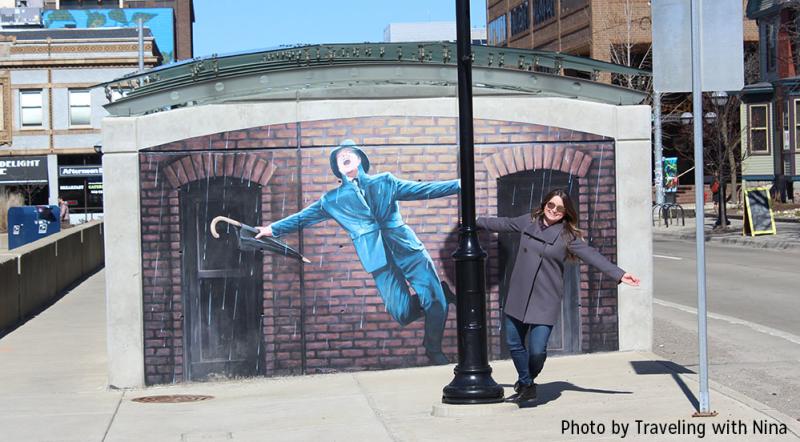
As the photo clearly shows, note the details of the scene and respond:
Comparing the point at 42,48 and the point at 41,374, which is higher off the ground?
the point at 42,48

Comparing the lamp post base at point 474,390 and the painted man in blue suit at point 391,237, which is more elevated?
the painted man in blue suit at point 391,237

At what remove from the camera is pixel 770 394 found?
9195 mm

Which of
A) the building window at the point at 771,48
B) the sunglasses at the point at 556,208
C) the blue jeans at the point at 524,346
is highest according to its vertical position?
the building window at the point at 771,48

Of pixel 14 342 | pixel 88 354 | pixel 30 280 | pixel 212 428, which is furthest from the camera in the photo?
pixel 30 280

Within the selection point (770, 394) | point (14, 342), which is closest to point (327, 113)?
point (770, 394)

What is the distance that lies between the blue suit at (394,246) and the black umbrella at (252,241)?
180 millimetres

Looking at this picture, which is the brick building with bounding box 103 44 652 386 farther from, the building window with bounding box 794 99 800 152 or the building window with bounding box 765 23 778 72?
the building window with bounding box 765 23 778 72

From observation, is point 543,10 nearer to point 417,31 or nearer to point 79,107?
point 79,107

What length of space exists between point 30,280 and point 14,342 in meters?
4.15

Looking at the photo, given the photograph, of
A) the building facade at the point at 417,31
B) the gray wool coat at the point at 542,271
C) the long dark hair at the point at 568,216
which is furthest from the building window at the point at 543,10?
the building facade at the point at 417,31

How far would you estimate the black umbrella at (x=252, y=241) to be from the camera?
34.9 feet

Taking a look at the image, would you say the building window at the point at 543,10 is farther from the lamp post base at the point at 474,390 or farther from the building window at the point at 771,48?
the lamp post base at the point at 474,390

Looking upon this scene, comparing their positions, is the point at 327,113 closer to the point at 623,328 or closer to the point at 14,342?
the point at 623,328

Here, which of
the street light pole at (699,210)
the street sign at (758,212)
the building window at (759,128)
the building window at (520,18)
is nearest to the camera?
the street light pole at (699,210)
